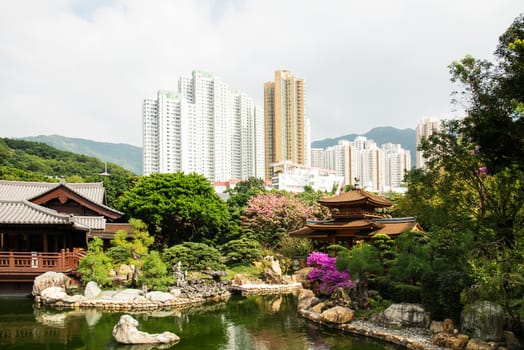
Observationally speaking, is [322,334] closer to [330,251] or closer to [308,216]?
[330,251]

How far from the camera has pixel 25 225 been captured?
57.7 ft

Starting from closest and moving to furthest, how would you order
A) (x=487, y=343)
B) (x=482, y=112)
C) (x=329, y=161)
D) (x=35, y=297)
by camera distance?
1. (x=487, y=343)
2. (x=482, y=112)
3. (x=35, y=297)
4. (x=329, y=161)

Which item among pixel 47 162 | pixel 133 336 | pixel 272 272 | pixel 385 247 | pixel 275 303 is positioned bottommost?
pixel 275 303

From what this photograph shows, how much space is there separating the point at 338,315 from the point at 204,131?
2867 inches

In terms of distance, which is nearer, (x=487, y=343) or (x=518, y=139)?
(x=487, y=343)

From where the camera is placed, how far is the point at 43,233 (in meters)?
18.1

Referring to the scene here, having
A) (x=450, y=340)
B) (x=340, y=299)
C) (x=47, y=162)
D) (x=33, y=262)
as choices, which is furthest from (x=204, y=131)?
(x=450, y=340)

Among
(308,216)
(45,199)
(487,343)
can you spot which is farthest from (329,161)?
(487,343)

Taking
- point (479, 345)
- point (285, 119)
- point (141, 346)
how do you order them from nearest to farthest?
point (479, 345)
point (141, 346)
point (285, 119)

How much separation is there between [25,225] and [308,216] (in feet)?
51.0

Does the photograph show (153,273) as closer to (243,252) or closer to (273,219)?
(243,252)

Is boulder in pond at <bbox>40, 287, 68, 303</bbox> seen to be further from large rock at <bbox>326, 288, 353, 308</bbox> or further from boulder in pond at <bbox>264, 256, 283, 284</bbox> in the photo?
large rock at <bbox>326, 288, 353, 308</bbox>

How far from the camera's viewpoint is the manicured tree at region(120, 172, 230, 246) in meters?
23.9

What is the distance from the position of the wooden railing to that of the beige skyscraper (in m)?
72.5
